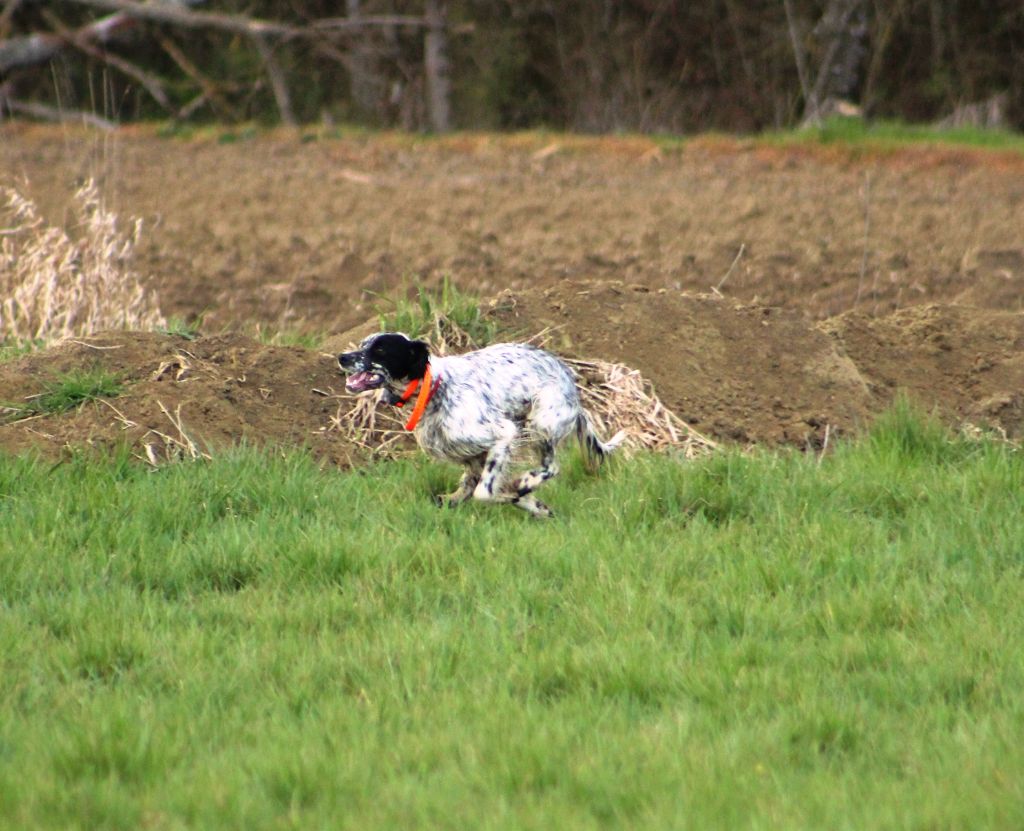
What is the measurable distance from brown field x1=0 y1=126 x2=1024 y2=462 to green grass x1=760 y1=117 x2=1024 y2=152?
2.10 feet

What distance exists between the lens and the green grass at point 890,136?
1789 centimetres

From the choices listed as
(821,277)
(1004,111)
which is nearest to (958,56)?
(1004,111)

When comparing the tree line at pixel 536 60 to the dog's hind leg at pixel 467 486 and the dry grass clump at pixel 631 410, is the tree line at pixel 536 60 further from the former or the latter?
the dog's hind leg at pixel 467 486

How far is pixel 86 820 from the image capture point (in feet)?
11.9

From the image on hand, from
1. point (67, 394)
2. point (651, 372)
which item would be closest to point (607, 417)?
point (651, 372)

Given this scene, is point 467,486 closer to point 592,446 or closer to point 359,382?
point 592,446

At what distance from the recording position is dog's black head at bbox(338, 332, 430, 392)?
566 cm

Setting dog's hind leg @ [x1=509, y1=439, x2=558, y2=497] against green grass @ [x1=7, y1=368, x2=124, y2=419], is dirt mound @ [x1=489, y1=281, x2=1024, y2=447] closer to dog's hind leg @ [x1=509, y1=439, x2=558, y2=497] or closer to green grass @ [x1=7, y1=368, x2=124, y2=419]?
dog's hind leg @ [x1=509, y1=439, x2=558, y2=497]

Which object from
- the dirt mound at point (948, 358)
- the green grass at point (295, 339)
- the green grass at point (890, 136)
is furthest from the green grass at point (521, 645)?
the green grass at point (890, 136)

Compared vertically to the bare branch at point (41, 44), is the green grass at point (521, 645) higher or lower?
lower

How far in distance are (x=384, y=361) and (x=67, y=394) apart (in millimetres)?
1983

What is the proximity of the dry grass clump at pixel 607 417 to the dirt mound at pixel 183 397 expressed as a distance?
113 millimetres

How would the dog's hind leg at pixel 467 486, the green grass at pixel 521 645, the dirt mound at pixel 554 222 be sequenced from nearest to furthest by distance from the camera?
1. the green grass at pixel 521 645
2. the dog's hind leg at pixel 467 486
3. the dirt mound at pixel 554 222

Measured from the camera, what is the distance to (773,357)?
7758mm
